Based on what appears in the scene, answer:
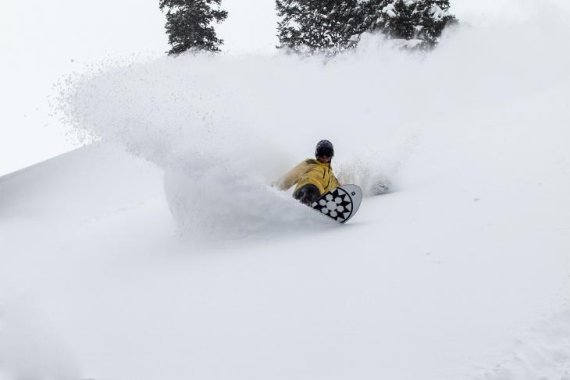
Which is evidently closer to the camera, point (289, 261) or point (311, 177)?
point (289, 261)

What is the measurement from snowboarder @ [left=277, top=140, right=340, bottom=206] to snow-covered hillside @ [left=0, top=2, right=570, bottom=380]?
47cm

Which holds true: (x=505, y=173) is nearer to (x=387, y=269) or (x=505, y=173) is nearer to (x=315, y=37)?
(x=387, y=269)

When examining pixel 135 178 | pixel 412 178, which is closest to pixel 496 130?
pixel 412 178

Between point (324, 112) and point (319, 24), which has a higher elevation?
point (319, 24)

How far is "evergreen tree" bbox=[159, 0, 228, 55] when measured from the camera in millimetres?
19594

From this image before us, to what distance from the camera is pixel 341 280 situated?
3.89 metres

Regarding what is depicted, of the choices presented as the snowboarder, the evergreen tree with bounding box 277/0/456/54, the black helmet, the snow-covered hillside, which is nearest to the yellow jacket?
the snowboarder

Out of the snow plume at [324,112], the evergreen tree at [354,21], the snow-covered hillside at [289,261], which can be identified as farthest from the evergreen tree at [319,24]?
the snow-covered hillside at [289,261]

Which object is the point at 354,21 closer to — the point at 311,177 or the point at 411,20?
the point at 411,20

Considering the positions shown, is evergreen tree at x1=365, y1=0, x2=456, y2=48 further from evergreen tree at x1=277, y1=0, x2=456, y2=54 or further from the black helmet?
the black helmet

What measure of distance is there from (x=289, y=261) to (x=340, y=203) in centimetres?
158

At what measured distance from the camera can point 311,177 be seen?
6438 mm

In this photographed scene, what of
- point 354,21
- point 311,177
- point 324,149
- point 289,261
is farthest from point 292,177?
point 354,21

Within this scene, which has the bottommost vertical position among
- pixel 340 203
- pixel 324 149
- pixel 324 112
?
pixel 340 203
